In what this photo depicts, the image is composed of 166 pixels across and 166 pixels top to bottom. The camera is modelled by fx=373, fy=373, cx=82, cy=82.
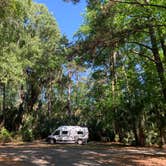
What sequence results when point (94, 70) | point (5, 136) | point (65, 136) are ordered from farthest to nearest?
point (5, 136) < point (65, 136) < point (94, 70)

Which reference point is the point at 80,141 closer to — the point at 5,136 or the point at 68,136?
the point at 68,136

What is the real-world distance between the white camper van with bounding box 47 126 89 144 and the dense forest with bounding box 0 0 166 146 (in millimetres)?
3049

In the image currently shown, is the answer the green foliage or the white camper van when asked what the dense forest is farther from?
the white camper van

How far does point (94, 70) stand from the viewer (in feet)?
112

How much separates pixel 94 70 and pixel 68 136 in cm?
962

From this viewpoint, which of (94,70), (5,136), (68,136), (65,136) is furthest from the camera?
(5,136)

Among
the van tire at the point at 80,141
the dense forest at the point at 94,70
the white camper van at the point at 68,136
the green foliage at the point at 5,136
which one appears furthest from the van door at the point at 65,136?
the green foliage at the point at 5,136

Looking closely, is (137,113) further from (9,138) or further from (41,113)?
(41,113)

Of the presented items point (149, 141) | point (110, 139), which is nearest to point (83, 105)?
point (110, 139)

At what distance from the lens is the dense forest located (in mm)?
16453

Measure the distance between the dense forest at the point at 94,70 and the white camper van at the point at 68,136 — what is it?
305 centimetres

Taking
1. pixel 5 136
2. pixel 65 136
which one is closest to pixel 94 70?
pixel 65 136

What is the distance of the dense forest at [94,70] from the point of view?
16.5 meters

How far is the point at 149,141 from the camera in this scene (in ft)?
125
